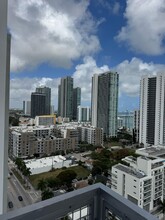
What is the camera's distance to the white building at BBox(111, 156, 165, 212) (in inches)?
149

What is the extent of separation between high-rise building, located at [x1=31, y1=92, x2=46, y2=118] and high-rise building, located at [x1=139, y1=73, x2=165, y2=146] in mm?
7200

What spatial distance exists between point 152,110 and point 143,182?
712 centimetres

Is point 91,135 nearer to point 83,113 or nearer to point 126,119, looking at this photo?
point 83,113

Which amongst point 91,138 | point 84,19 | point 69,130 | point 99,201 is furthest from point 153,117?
point 99,201

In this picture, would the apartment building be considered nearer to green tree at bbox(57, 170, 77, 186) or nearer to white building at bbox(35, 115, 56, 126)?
green tree at bbox(57, 170, 77, 186)

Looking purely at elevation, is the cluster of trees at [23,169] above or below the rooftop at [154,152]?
below

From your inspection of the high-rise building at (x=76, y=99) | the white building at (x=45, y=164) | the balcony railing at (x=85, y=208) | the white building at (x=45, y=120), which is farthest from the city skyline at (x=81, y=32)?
the high-rise building at (x=76, y=99)

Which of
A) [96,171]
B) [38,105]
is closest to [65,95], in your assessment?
[38,105]

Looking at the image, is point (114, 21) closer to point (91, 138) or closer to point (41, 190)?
point (41, 190)

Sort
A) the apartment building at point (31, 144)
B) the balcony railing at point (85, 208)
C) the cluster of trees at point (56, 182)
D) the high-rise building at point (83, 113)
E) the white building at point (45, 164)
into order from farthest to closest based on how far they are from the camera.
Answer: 1. the high-rise building at point (83, 113)
2. the apartment building at point (31, 144)
3. the white building at point (45, 164)
4. the cluster of trees at point (56, 182)
5. the balcony railing at point (85, 208)

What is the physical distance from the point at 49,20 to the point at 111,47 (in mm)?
1912

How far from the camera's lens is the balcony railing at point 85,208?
14.2 inches

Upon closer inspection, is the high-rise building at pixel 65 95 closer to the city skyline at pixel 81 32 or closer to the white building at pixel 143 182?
the city skyline at pixel 81 32

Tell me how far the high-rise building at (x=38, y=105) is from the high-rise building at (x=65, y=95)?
4.26 ft
